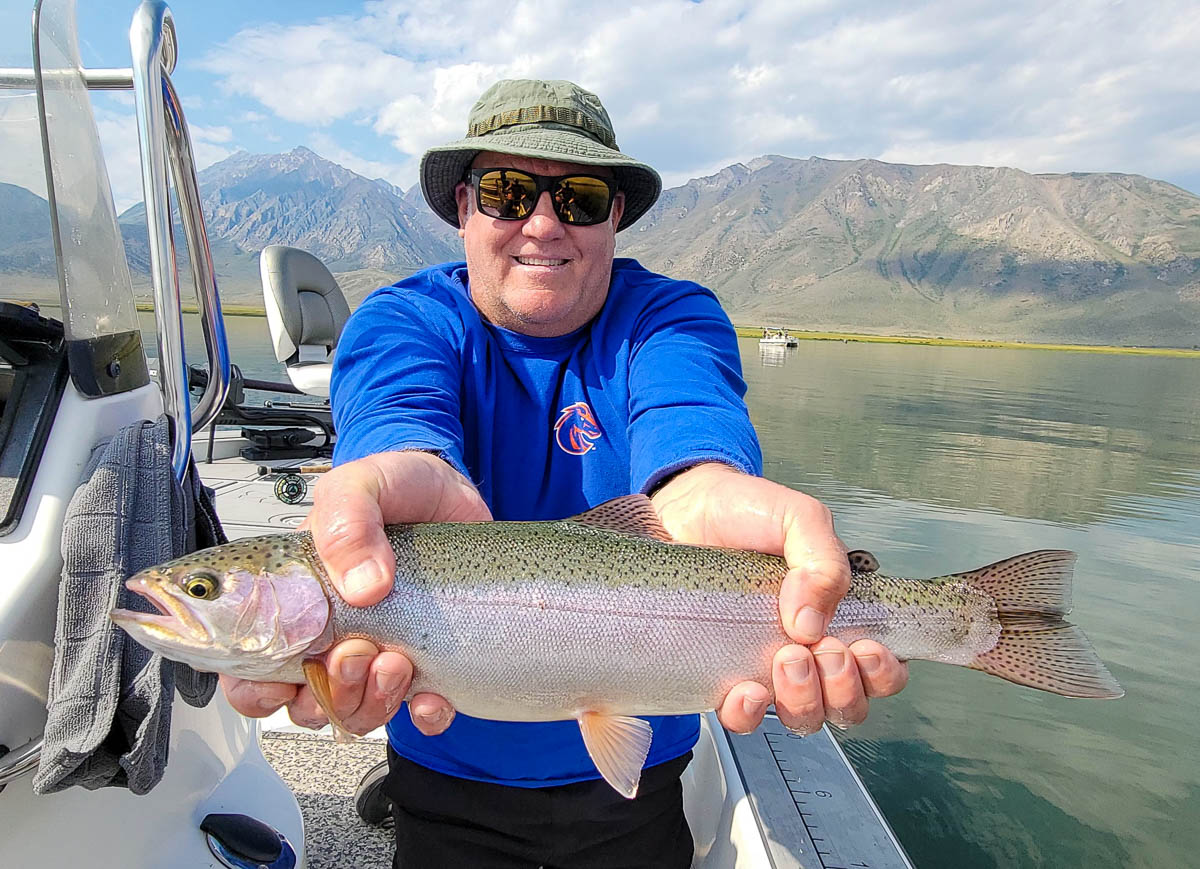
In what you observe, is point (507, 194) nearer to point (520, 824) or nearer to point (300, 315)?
point (520, 824)

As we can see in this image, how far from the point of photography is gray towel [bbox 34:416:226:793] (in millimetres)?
1904

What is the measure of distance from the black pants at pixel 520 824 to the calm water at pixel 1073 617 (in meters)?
3.99

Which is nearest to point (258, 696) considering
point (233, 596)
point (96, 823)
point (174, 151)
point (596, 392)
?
point (233, 596)

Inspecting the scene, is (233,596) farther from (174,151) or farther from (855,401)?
(855,401)

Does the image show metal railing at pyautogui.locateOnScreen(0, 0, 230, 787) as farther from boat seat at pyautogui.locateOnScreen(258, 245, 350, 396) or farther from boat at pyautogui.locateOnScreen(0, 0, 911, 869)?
boat seat at pyautogui.locateOnScreen(258, 245, 350, 396)

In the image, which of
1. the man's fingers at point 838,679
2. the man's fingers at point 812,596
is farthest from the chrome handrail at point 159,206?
the man's fingers at point 838,679

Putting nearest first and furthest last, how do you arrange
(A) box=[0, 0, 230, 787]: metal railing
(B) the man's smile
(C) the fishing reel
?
(A) box=[0, 0, 230, 787]: metal railing < (B) the man's smile < (C) the fishing reel

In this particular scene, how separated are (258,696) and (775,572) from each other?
1.78 meters

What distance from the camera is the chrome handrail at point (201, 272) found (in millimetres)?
3037

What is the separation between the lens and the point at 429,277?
3.44m

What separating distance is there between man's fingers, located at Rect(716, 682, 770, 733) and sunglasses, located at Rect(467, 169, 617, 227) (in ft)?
6.58

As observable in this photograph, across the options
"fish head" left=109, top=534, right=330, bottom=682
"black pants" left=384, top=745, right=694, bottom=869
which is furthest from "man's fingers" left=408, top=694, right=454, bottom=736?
"black pants" left=384, top=745, right=694, bottom=869

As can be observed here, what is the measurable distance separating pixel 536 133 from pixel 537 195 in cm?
25

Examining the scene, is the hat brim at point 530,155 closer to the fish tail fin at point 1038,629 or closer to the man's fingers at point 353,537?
the man's fingers at point 353,537
